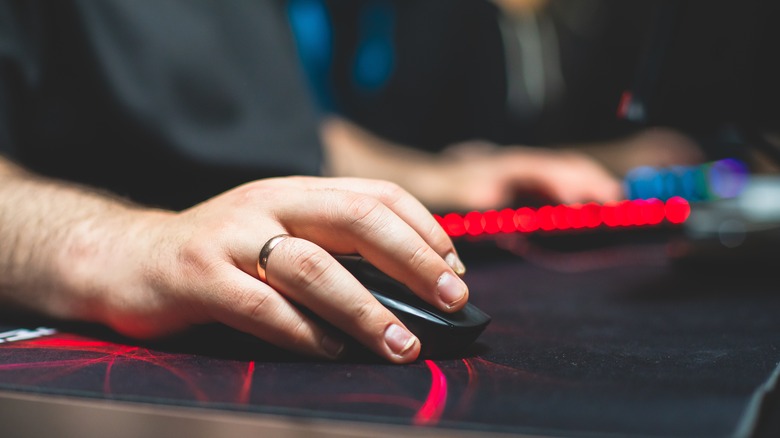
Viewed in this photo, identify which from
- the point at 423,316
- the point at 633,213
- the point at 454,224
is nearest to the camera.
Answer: the point at 423,316

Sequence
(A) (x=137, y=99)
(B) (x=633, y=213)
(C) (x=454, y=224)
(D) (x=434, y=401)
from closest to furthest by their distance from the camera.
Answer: (D) (x=434, y=401)
(A) (x=137, y=99)
(C) (x=454, y=224)
(B) (x=633, y=213)

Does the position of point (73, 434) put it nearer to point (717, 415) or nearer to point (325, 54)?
point (717, 415)

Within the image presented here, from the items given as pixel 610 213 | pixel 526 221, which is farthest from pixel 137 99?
pixel 610 213

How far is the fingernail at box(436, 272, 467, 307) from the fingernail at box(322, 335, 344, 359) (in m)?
0.07

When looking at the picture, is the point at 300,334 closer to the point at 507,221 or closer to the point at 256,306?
the point at 256,306

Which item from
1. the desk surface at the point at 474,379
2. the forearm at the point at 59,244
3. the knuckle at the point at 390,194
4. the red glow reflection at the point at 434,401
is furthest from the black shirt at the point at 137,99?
the red glow reflection at the point at 434,401

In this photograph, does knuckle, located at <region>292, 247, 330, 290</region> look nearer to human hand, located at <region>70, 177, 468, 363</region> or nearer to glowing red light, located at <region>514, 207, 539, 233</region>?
human hand, located at <region>70, 177, 468, 363</region>

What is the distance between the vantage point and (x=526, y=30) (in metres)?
1.92

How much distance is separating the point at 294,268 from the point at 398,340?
8cm

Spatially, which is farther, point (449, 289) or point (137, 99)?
point (137, 99)

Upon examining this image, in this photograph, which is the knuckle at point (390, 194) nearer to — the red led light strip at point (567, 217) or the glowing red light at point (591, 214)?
the red led light strip at point (567, 217)

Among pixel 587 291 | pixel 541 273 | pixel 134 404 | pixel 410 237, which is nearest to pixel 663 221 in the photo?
pixel 541 273

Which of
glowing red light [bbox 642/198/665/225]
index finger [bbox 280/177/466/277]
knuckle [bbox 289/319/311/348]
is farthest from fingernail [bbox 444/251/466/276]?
glowing red light [bbox 642/198/665/225]

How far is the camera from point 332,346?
0.41 metres
